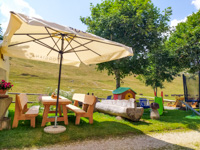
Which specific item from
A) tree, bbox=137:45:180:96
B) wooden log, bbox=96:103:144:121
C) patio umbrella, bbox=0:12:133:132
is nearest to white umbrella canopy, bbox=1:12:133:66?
patio umbrella, bbox=0:12:133:132

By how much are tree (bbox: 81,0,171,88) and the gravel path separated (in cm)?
812

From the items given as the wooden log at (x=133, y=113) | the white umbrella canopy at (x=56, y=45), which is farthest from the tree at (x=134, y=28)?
the white umbrella canopy at (x=56, y=45)

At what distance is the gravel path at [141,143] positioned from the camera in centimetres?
400

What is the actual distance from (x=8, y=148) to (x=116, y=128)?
11.4 ft

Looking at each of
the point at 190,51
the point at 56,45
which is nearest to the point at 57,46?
the point at 56,45

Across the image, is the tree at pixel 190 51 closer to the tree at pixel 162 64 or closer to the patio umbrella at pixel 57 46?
the tree at pixel 162 64

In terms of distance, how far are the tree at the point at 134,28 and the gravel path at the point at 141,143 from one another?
320 inches

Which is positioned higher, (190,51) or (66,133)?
(190,51)

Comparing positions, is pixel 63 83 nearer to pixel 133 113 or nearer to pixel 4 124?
pixel 133 113

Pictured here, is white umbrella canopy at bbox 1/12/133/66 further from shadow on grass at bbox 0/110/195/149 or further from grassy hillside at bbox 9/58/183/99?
grassy hillside at bbox 9/58/183/99

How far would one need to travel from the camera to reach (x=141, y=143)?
4.43 meters

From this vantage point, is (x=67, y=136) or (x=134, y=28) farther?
(x=134, y=28)

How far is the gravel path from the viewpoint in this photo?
4.00 m

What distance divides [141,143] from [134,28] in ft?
34.3
